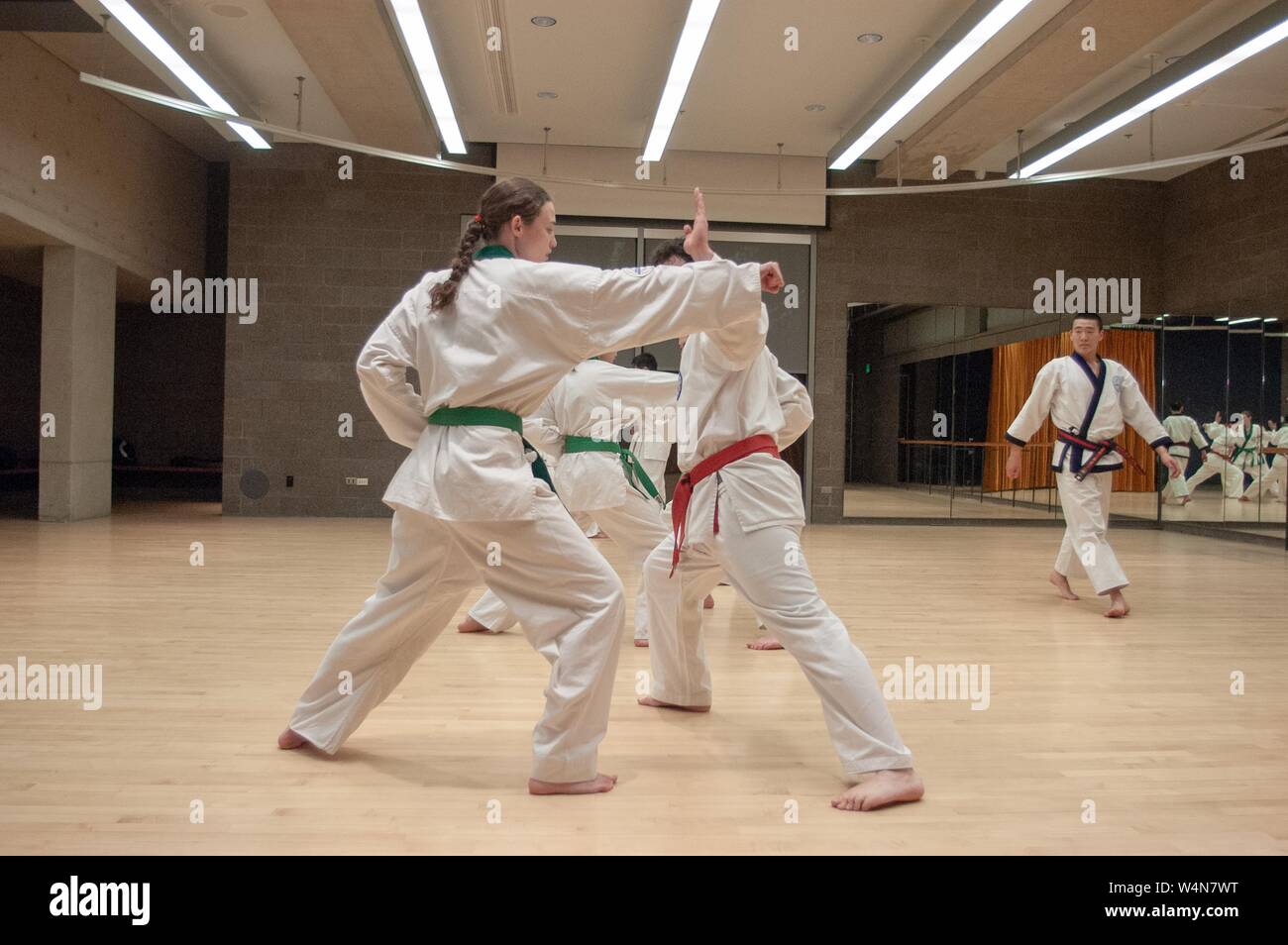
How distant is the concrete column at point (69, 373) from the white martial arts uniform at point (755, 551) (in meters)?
7.55

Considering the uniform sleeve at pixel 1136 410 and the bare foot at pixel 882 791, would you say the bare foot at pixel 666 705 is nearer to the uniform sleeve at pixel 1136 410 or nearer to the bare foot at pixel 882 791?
the bare foot at pixel 882 791

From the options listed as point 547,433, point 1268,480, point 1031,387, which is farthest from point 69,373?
point 1268,480

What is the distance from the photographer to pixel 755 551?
237 cm

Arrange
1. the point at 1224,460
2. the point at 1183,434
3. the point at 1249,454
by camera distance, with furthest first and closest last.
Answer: the point at 1183,434 < the point at 1224,460 < the point at 1249,454

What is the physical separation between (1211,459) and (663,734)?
8.63 m

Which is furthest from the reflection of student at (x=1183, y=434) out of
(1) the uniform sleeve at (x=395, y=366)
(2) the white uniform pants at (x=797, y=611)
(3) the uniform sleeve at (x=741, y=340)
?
(1) the uniform sleeve at (x=395, y=366)

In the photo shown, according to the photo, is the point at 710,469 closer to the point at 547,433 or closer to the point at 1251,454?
the point at 547,433

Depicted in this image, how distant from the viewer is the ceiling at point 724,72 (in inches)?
254

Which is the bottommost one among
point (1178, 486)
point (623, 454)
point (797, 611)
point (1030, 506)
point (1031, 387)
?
point (1030, 506)

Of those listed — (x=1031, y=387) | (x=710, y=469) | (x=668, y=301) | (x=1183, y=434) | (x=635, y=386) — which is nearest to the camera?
(x=668, y=301)

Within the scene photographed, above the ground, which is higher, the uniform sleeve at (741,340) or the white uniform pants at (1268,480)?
the uniform sleeve at (741,340)

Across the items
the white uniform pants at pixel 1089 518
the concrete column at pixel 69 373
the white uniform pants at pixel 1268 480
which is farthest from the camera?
the white uniform pants at pixel 1268 480

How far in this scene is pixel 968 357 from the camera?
1093 cm

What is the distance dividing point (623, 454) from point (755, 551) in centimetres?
175
